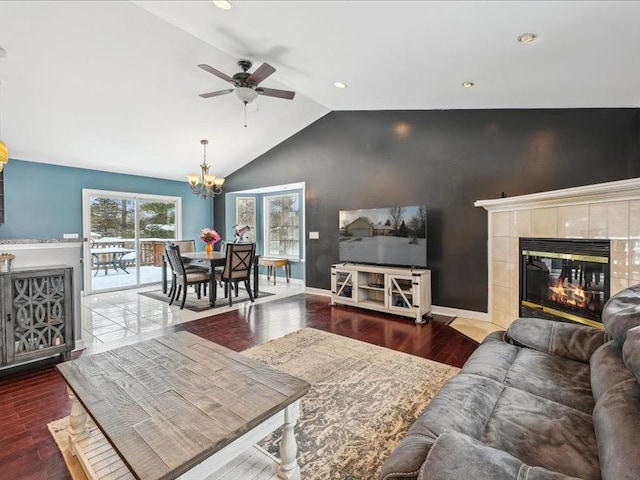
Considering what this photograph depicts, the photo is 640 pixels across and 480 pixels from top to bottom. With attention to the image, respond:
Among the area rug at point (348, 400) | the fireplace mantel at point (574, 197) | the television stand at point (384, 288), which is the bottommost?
the area rug at point (348, 400)

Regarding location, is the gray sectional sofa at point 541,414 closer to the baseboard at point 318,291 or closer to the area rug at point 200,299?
the baseboard at point 318,291

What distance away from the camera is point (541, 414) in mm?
1247

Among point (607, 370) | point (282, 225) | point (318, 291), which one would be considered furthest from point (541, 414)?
point (282, 225)

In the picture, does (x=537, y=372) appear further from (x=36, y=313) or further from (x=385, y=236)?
(x=36, y=313)

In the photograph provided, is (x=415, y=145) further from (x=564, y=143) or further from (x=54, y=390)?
(x=54, y=390)

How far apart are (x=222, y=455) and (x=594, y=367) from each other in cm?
167

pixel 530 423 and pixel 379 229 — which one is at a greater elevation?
pixel 379 229

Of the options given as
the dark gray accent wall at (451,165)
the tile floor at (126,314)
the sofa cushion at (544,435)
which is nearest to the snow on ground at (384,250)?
the dark gray accent wall at (451,165)

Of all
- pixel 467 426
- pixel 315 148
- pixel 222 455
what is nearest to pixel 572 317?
pixel 467 426

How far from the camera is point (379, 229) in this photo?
4.51m

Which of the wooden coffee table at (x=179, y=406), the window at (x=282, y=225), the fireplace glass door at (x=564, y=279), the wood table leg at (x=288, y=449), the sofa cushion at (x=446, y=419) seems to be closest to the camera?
the sofa cushion at (x=446, y=419)

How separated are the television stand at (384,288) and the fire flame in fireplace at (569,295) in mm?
1393

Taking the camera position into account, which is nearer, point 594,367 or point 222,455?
point 222,455

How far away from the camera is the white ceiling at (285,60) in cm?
201
